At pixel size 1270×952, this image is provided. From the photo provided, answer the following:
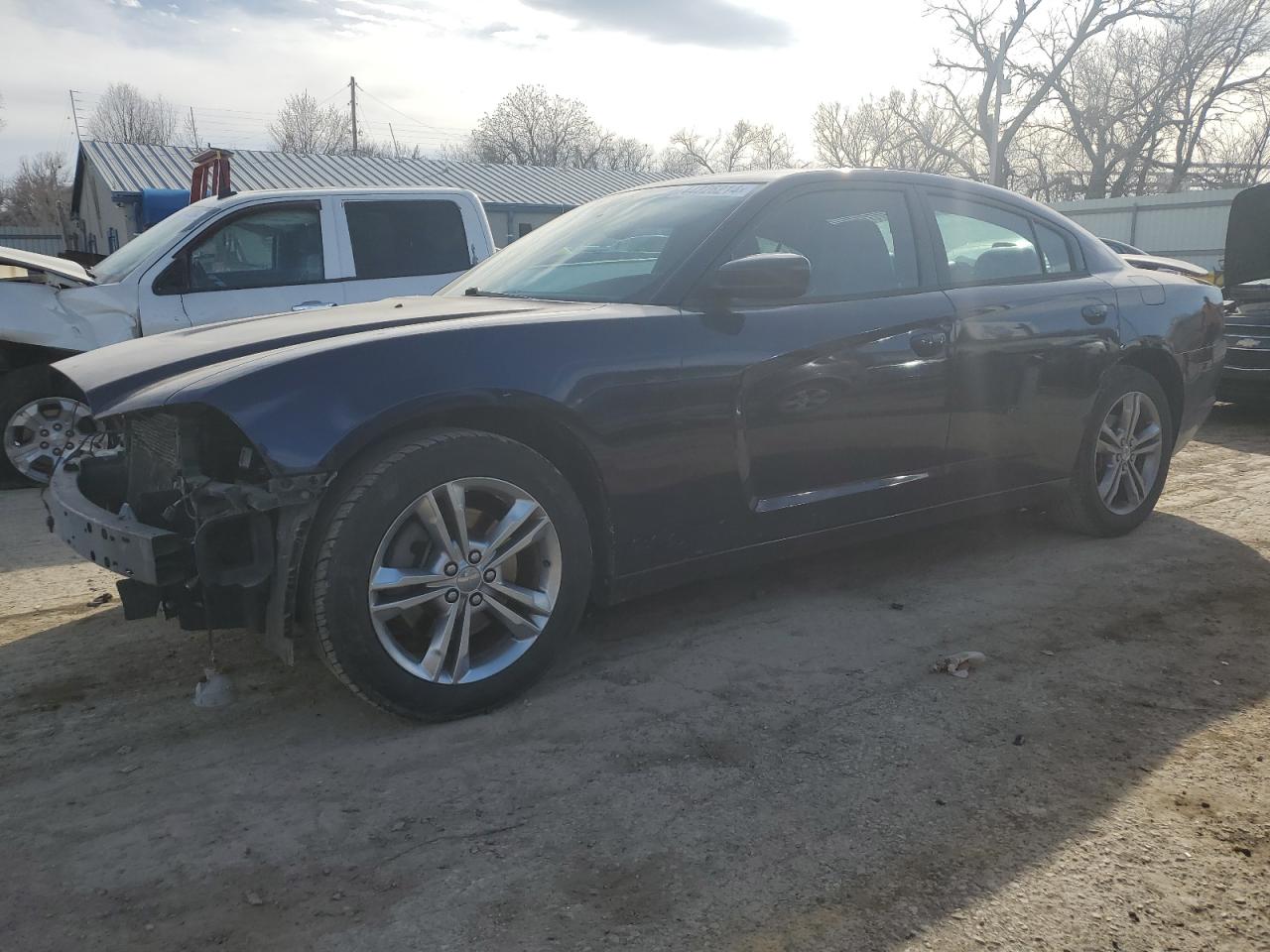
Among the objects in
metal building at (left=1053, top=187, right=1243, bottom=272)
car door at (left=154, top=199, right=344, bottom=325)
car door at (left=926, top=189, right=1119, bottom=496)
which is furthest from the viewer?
metal building at (left=1053, top=187, right=1243, bottom=272)

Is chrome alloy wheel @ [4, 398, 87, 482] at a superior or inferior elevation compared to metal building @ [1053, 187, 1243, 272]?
inferior

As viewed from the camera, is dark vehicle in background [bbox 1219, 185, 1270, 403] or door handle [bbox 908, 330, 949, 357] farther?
dark vehicle in background [bbox 1219, 185, 1270, 403]

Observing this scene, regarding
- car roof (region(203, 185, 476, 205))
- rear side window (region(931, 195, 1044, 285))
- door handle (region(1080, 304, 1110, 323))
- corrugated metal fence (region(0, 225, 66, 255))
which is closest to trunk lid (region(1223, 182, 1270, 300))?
door handle (region(1080, 304, 1110, 323))

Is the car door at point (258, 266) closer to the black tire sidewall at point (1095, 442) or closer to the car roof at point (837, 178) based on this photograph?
the car roof at point (837, 178)

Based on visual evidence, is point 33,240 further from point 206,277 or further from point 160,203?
point 206,277

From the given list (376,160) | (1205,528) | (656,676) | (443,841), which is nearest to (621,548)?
(656,676)

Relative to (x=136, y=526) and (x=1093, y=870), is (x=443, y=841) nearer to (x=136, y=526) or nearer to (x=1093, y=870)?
(x=136, y=526)

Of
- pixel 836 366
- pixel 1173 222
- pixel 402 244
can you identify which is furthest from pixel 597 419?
pixel 1173 222

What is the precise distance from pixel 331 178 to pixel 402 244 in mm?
20640

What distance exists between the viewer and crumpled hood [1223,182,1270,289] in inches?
381

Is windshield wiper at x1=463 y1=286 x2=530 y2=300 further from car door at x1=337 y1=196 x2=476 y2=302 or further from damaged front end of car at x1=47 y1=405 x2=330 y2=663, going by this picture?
car door at x1=337 y1=196 x2=476 y2=302

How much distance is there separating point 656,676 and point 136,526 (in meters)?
1.59

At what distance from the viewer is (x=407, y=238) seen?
7457 millimetres

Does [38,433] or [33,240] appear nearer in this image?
[38,433]
